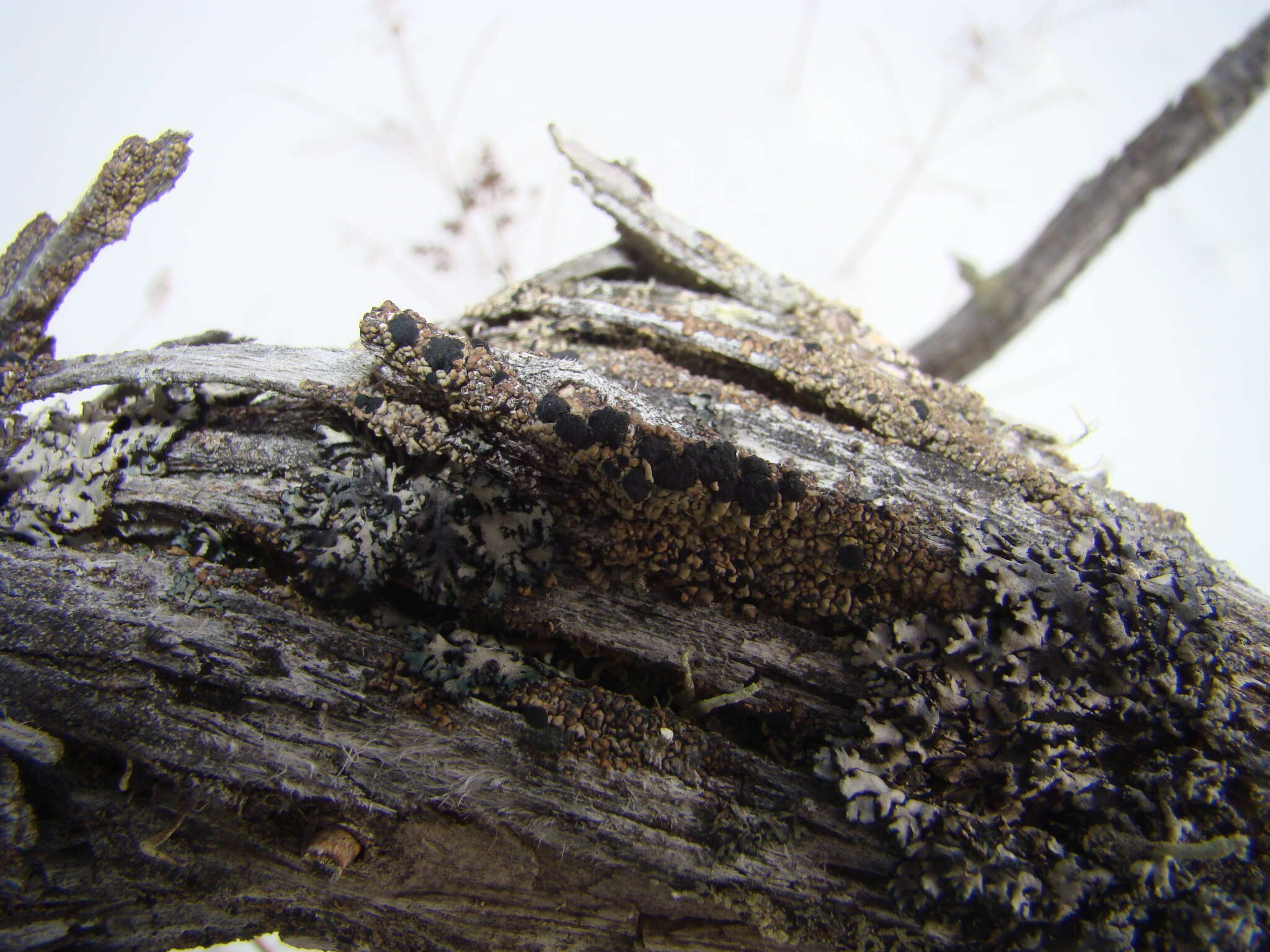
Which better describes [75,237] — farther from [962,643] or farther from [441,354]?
[962,643]

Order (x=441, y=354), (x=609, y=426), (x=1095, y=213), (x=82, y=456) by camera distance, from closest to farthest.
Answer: (x=609, y=426) < (x=441, y=354) < (x=82, y=456) < (x=1095, y=213)

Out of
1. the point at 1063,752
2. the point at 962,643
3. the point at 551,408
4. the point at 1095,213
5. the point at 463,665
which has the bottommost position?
the point at 463,665

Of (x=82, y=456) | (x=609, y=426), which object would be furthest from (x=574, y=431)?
(x=82, y=456)

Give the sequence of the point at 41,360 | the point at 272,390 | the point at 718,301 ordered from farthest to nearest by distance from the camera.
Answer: the point at 718,301, the point at 41,360, the point at 272,390

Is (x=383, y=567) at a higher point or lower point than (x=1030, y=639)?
lower

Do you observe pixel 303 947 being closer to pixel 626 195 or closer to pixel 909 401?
pixel 909 401

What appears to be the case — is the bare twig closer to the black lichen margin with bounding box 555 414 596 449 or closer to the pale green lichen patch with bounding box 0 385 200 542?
the black lichen margin with bounding box 555 414 596 449

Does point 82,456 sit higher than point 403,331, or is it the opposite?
point 403,331

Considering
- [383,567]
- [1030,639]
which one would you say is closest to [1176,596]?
[1030,639]
